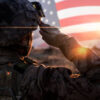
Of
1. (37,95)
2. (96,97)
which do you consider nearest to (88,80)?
(96,97)

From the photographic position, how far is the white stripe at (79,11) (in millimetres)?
6031

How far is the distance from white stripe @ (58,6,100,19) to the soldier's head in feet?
17.1

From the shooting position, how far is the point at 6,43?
1086mm

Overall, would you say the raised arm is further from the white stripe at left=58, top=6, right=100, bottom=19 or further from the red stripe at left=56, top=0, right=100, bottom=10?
the red stripe at left=56, top=0, right=100, bottom=10

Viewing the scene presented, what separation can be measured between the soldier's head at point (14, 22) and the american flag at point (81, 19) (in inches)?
191

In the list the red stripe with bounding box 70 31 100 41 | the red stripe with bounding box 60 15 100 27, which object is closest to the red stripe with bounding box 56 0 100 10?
the red stripe with bounding box 60 15 100 27

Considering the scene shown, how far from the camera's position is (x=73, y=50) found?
3.15 ft

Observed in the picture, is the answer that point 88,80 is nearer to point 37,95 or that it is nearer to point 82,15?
point 37,95

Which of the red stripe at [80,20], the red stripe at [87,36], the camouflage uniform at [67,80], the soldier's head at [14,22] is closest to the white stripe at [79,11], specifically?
the red stripe at [80,20]

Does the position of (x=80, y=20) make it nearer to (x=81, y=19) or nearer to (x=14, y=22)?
(x=81, y=19)

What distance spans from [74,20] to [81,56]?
5423mm

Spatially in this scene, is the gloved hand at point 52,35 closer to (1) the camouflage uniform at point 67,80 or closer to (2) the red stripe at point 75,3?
(1) the camouflage uniform at point 67,80

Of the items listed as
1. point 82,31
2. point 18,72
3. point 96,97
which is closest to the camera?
point 96,97

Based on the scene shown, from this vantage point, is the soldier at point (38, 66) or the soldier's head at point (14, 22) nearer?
the soldier at point (38, 66)
